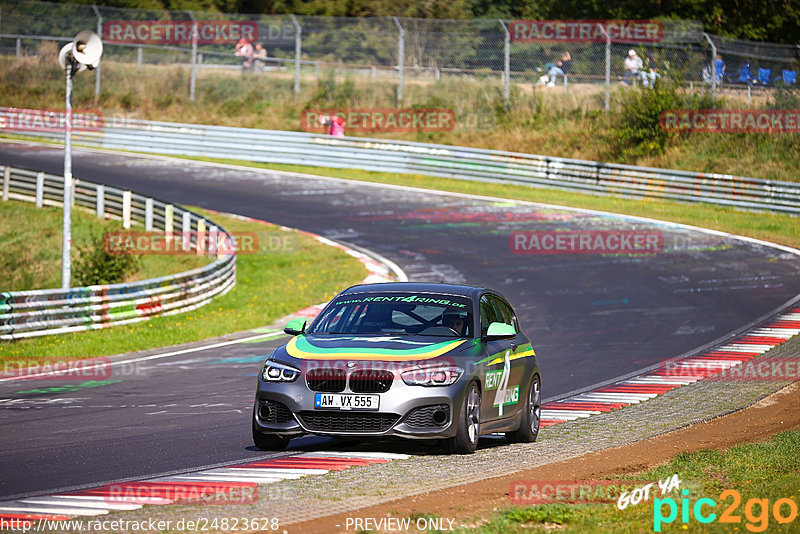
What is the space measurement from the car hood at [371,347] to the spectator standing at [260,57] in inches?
1430

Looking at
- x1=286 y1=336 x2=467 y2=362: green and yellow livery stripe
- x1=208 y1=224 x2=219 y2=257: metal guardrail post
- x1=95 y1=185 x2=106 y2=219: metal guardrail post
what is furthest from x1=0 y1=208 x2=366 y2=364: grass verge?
x1=286 y1=336 x2=467 y2=362: green and yellow livery stripe

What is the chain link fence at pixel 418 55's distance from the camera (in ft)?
127

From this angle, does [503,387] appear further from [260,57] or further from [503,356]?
[260,57]

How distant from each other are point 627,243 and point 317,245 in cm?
786

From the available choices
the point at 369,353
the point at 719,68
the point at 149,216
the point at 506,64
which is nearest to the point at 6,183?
the point at 149,216

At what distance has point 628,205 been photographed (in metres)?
35.1

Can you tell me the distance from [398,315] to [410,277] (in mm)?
14402

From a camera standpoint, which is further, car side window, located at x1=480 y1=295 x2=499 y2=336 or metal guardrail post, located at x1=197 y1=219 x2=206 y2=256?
metal guardrail post, located at x1=197 y1=219 x2=206 y2=256

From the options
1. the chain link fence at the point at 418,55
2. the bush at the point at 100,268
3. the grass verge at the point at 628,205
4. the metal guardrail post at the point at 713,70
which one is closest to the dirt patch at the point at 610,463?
the bush at the point at 100,268

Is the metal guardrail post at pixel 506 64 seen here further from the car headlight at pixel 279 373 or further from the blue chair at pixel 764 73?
the car headlight at pixel 279 373

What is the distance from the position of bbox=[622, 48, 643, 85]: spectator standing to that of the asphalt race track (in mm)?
8207

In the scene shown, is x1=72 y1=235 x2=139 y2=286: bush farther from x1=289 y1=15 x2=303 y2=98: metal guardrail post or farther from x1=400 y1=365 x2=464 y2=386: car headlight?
x1=289 y1=15 x2=303 y2=98: metal guardrail post

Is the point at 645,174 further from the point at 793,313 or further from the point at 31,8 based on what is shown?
the point at 31,8

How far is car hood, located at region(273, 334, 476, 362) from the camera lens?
932 cm
